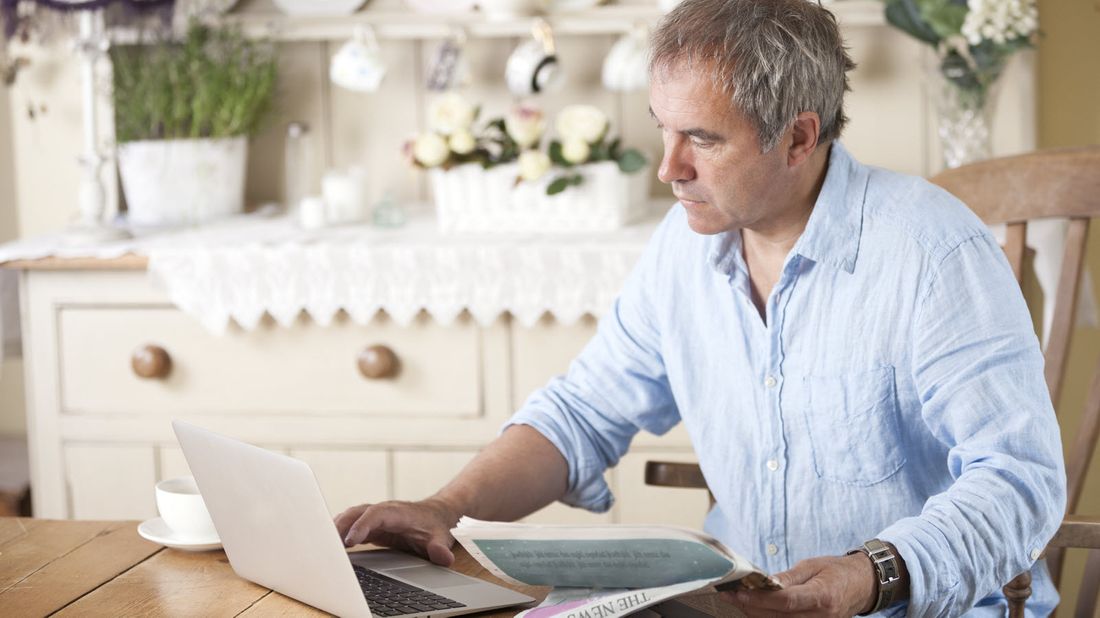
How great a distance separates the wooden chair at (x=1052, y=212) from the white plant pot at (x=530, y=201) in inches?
30.0

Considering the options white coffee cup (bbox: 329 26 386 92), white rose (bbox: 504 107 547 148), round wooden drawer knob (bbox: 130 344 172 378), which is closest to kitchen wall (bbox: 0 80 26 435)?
round wooden drawer knob (bbox: 130 344 172 378)

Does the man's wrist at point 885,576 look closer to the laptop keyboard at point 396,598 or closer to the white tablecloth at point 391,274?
the laptop keyboard at point 396,598

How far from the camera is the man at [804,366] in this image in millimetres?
1206

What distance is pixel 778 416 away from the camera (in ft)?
4.72

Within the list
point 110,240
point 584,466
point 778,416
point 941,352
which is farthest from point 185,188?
point 941,352

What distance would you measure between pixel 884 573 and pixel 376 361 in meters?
1.33

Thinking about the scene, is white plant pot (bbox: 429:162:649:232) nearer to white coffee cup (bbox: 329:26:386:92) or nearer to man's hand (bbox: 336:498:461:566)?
white coffee cup (bbox: 329:26:386:92)

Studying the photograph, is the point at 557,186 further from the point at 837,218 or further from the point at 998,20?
the point at 837,218

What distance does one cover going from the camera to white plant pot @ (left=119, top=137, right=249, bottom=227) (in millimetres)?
2559

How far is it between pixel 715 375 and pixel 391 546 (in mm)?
434

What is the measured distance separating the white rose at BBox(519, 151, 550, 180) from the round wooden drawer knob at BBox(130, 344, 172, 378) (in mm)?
720

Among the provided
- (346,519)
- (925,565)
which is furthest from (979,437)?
(346,519)

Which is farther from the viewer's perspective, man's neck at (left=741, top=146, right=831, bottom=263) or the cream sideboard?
the cream sideboard

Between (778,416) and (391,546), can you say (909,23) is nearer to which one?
(778,416)
